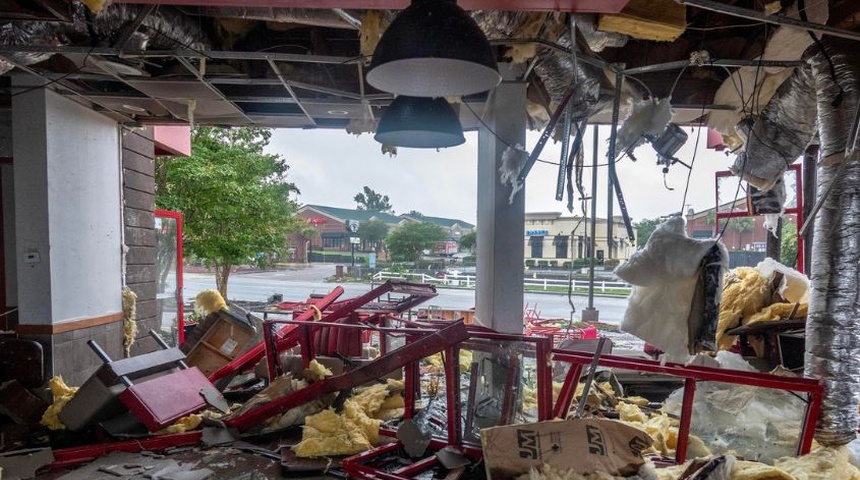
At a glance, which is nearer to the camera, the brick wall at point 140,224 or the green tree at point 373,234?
the brick wall at point 140,224

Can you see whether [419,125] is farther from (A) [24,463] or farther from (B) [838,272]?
(A) [24,463]

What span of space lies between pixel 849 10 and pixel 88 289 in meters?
7.04

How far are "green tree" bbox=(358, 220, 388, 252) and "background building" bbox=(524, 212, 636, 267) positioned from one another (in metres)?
7.78

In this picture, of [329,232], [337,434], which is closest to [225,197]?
[337,434]

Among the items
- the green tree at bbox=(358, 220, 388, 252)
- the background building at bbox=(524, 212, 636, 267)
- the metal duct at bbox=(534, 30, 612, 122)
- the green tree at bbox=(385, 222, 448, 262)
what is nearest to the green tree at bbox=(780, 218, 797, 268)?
the background building at bbox=(524, 212, 636, 267)

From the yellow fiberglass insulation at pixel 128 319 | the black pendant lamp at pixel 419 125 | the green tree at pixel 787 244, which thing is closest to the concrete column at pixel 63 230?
the yellow fiberglass insulation at pixel 128 319

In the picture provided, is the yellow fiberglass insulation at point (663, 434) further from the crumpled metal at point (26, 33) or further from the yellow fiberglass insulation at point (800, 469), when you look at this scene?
the crumpled metal at point (26, 33)

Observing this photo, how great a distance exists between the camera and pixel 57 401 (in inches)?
170

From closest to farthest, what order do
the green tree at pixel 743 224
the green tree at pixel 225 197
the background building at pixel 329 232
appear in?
the green tree at pixel 743 224 → the green tree at pixel 225 197 → the background building at pixel 329 232

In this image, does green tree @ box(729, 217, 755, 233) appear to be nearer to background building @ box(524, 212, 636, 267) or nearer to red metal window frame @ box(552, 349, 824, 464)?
background building @ box(524, 212, 636, 267)

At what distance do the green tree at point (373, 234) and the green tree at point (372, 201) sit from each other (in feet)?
64.4

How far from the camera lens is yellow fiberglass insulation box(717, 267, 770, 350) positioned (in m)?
5.24

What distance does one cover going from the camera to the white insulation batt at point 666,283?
8.87 feet

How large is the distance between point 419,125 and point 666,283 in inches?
70.8
